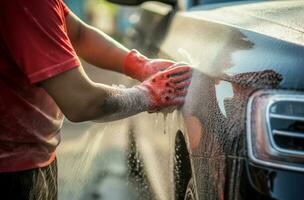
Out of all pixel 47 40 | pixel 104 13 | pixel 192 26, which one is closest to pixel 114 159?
pixel 192 26

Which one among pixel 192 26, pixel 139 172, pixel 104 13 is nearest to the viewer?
pixel 192 26

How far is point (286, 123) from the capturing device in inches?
74.2

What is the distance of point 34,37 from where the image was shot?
207 cm

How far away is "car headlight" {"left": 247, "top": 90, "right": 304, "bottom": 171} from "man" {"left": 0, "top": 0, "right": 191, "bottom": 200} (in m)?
0.54

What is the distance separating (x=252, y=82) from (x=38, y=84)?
0.68 m

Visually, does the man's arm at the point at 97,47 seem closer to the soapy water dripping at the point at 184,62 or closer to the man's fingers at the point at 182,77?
the soapy water dripping at the point at 184,62

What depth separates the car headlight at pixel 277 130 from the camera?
1.87 meters

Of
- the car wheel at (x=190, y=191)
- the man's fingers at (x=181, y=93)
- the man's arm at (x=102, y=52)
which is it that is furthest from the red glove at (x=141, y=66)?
the car wheel at (x=190, y=191)

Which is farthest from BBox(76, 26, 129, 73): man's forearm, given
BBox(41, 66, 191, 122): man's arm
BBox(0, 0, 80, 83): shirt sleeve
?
BBox(0, 0, 80, 83): shirt sleeve

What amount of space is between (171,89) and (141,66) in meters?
0.32

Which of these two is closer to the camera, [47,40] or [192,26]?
[47,40]

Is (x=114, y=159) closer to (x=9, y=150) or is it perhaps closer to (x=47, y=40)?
(x=9, y=150)

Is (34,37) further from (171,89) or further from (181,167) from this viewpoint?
(181,167)

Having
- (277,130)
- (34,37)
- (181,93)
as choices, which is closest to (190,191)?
(181,93)
